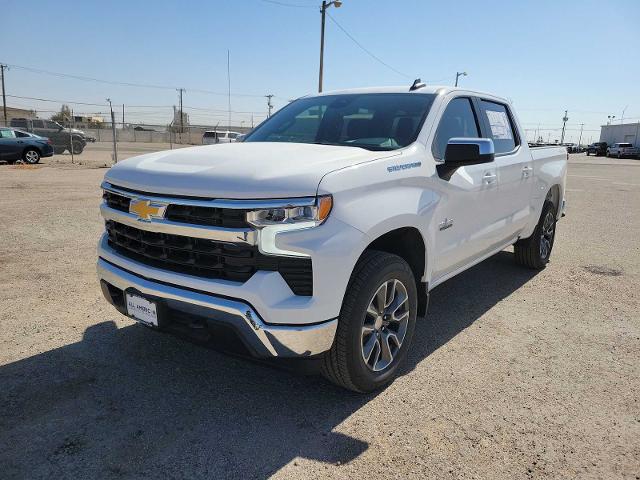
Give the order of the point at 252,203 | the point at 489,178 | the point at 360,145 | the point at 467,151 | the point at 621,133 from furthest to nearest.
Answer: the point at 621,133
the point at 489,178
the point at 360,145
the point at 467,151
the point at 252,203

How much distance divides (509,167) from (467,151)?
147cm

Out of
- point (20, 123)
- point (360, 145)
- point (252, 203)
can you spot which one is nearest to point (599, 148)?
point (20, 123)

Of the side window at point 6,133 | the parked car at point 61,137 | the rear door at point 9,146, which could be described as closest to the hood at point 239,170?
the rear door at point 9,146

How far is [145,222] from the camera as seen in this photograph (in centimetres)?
264

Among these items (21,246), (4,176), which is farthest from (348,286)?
(4,176)

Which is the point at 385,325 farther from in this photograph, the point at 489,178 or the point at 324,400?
the point at 489,178

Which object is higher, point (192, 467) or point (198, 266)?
point (198, 266)

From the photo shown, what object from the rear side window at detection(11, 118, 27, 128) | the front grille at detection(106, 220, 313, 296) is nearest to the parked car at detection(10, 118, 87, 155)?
the rear side window at detection(11, 118, 27, 128)

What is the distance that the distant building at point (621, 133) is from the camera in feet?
185

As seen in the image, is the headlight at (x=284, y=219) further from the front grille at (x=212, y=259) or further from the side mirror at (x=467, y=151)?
the side mirror at (x=467, y=151)

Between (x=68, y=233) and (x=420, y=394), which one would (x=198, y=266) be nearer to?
(x=420, y=394)

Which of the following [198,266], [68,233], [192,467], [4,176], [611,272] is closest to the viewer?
[192,467]

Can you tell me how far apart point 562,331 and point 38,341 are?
4.03 m

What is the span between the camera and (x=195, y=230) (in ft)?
7.97
